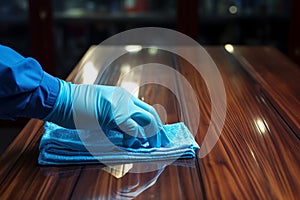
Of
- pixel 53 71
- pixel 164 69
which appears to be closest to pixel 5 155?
pixel 164 69

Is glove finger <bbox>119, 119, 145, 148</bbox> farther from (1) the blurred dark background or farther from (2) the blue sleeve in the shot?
(1) the blurred dark background

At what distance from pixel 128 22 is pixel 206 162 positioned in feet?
7.32

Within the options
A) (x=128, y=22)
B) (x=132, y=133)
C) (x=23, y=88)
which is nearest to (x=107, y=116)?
(x=132, y=133)

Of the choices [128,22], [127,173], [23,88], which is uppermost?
[23,88]

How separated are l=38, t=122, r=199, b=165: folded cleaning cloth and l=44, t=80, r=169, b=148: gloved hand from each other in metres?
0.02

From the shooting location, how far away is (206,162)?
945mm

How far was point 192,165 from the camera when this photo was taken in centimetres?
94

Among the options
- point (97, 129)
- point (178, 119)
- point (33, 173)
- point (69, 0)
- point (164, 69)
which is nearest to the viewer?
point (33, 173)

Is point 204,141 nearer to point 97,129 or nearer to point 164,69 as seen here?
point 97,129

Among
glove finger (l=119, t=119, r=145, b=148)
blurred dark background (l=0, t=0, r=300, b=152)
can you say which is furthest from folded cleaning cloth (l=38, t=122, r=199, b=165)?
Answer: blurred dark background (l=0, t=0, r=300, b=152)

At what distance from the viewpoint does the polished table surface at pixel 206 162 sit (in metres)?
0.84

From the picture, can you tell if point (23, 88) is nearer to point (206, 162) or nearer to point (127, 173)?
point (127, 173)

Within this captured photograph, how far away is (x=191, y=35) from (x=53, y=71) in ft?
2.67

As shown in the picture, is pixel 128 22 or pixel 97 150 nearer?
pixel 97 150
